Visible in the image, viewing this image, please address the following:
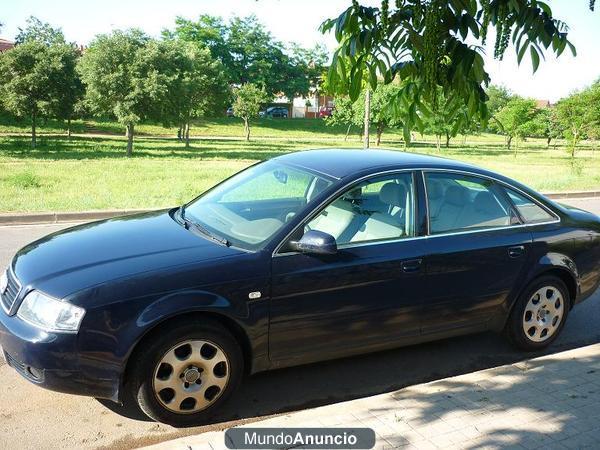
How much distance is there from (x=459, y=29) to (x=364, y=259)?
1.74m

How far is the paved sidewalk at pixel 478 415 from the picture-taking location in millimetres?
3070

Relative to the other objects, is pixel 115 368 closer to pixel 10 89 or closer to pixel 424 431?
pixel 424 431

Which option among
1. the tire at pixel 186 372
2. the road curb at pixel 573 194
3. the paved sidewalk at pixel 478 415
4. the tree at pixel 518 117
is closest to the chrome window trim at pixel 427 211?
the tire at pixel 186 372

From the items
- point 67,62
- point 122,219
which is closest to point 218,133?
point 67,62

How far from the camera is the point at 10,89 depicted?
1121 inches

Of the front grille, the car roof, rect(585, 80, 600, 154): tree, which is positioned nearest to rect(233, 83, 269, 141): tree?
rect(585, 80, 600, 154): tree

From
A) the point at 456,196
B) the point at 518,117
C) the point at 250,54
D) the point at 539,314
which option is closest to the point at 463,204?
the point at 456,196

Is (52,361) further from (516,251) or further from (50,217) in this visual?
(50,217)

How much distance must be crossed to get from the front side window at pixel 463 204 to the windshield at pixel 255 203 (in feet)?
2.75

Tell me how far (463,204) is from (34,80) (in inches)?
1134

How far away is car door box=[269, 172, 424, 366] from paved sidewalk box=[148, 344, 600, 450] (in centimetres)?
51

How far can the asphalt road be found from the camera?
343 cm

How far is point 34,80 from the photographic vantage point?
1127 inches

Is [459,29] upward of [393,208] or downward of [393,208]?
upward
